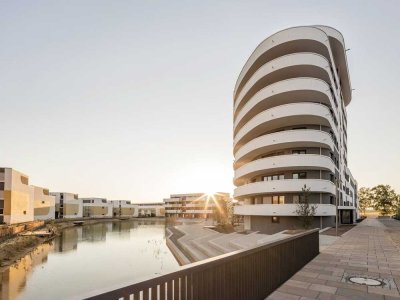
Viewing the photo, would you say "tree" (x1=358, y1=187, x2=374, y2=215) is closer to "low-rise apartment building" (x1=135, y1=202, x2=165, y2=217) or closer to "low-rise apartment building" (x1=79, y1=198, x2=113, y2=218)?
"low-rise apartment building" (x1=135, y1=202, x2=165, y2=217)

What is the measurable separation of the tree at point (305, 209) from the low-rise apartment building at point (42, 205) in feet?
252

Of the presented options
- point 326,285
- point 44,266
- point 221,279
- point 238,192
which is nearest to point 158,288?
point 221,279

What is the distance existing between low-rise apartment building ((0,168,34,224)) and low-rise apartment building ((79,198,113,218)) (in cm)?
7306

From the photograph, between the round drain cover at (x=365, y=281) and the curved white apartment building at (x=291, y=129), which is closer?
the round drain cover at (x=365, y=281)

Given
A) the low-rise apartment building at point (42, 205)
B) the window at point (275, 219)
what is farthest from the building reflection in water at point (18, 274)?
the low-rise apartment building at point (42, 205)

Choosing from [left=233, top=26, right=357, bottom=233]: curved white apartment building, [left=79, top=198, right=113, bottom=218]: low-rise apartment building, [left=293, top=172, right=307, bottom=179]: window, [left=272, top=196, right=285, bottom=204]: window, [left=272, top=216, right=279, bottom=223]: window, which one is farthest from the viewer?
[left=79, top=198, right=113, bottom=218]: low-rise apartment building

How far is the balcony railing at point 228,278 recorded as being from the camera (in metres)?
3.53

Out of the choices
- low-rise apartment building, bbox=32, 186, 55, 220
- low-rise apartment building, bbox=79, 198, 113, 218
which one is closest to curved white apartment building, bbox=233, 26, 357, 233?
low-rise apartment building, bbox=32, 186, 55, 220

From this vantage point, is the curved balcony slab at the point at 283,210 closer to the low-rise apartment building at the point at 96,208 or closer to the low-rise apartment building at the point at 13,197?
the low-rise apartment building at the point at 13,197

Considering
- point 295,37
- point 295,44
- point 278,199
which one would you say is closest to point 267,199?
point 278,199

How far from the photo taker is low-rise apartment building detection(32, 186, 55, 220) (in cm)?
8444

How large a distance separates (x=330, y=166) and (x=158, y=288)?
108 feet

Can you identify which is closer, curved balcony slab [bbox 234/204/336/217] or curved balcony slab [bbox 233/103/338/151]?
curved balcony slab [bbox 234/204/336/217]

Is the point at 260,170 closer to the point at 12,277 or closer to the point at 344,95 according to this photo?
the point at 12,277
